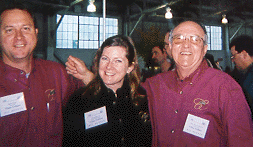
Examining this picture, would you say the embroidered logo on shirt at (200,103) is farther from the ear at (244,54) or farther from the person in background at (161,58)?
the person in background at (161,58)

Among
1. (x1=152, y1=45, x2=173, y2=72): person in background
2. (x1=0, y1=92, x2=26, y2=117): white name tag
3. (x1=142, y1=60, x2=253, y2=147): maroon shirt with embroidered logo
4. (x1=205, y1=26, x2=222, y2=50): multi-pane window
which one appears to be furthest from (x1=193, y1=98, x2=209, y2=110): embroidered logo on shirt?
(x1=205, y1=26, x2=222, y2=50): multi-pane window

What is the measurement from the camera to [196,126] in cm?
132

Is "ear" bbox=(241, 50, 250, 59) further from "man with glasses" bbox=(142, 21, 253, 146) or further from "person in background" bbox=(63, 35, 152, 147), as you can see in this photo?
"person in background" bbox=(63, 35, 152, 147)

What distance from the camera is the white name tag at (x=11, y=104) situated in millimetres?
1359

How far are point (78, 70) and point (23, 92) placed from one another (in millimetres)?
447

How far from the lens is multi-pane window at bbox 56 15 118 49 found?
1233 centimetres

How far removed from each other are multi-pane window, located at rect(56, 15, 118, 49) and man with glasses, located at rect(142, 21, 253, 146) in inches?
450

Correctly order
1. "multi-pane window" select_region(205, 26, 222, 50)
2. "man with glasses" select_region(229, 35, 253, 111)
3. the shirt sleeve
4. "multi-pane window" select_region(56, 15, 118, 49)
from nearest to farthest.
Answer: the shirt sleeve, "man with glasses" select_region(229, 35, 253, 111), "multi-pane window" select_region(56, 15, 118, 49), "multi-pane window" select_region(205, 26, 222, 50)

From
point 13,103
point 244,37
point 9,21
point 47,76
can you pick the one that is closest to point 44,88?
point 47,76

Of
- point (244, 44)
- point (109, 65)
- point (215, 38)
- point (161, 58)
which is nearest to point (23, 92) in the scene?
point (109, 65)

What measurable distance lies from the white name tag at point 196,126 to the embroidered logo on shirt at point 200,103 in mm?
73

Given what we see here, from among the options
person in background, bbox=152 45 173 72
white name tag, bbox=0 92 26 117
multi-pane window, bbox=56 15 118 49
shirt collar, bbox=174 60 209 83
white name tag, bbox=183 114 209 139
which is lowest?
white name tag, bbox=183 114 209 139

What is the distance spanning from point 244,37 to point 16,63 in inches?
110

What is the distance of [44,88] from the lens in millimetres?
1511
